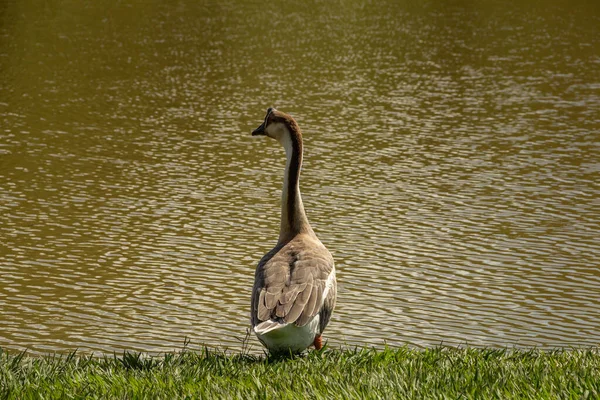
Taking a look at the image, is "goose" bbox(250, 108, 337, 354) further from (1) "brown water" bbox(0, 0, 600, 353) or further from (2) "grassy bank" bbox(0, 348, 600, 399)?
(1) "brown water" bbox(0, 0, 600, 353)

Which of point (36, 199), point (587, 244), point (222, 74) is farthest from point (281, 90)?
point (587, 244)

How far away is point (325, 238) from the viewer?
12.2 metres

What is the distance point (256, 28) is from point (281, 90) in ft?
35.9

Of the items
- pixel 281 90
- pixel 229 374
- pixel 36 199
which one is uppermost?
pixel 229 374

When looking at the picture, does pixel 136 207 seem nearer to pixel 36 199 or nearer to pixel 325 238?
pixel 36 199

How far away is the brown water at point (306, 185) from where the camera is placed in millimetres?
9727

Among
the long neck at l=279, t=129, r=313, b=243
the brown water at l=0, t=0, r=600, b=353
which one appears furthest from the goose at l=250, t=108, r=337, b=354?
the brown water at l=0, t=0, r=600, b=353

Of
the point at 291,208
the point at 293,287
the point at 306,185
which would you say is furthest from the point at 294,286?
the point at 306,185

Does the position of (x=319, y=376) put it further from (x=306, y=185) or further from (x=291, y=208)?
(x=306, y=185)

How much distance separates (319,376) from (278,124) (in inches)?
93.6

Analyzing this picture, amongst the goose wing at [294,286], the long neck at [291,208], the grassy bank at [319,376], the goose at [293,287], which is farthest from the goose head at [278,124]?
the grassy bank at [319,376]

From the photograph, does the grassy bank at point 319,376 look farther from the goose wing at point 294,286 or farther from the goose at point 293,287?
the goose wing at point 294,286

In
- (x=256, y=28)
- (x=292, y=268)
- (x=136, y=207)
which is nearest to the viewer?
(x=292, y=268)

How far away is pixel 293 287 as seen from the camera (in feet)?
22.4
